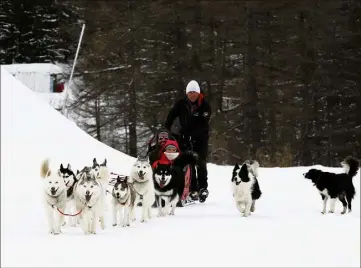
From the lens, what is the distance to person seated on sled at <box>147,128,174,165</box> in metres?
8.45

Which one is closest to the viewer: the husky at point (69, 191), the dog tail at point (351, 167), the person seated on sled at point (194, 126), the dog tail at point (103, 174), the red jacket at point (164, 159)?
the husky at point (69, 191)

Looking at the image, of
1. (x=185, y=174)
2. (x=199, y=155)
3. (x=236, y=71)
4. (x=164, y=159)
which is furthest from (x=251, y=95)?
(x=164, y=159)

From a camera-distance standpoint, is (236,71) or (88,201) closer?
(88,201)

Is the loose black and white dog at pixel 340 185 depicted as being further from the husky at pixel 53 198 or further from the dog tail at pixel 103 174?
the husky at pixel 53 198

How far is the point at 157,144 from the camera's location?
8.56 metres

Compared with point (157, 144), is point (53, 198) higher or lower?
lower

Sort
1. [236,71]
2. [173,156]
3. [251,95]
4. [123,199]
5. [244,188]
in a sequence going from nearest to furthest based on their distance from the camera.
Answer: [123,199]
[244,188]
[173,156]
[251,95]
[236,71]

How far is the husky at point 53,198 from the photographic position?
631 centimetres

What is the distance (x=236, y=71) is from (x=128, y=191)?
17889mm

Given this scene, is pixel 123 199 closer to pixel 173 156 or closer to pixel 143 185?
pixel 143 185

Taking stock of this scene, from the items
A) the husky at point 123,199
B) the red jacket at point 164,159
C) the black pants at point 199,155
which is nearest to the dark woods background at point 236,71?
the black pants at point 199,155

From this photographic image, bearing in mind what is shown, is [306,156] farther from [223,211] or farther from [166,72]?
[223,211]

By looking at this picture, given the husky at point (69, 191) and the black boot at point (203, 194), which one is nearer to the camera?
the husky at point (69, 191)

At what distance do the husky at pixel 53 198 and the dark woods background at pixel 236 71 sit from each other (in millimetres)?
14777
